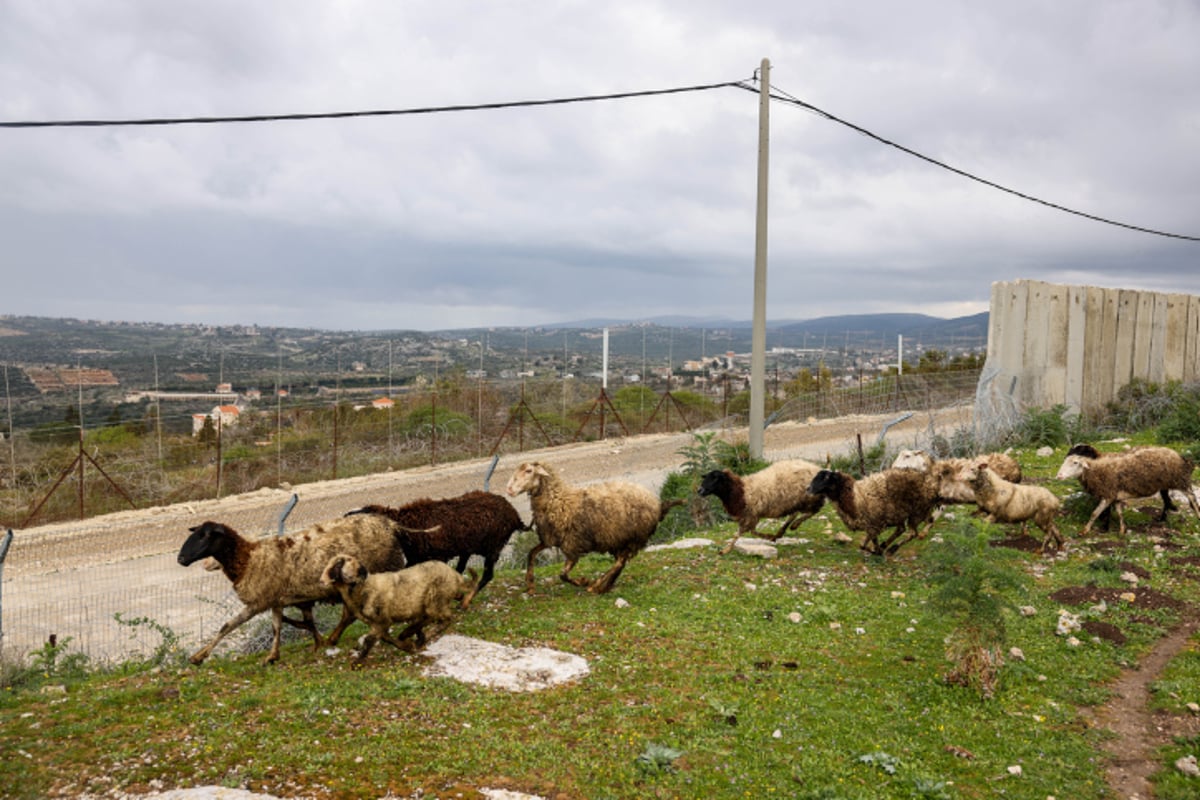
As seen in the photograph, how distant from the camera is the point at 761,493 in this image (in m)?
11.4

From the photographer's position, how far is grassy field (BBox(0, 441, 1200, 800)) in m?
5.11

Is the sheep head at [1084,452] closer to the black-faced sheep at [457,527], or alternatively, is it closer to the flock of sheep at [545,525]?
the flock of sheep at [545,525]

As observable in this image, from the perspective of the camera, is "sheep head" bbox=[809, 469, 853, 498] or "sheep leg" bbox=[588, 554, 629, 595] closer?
"sheep leg" bbox=[588, 554, 629, 595]

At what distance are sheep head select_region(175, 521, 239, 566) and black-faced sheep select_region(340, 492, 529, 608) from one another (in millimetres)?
1505

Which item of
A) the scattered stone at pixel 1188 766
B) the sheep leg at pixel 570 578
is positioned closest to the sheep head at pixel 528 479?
the sheep leg at pixel 570 578

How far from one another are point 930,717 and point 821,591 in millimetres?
3264

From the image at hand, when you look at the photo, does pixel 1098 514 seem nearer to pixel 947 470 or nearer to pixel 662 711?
pixel 947 470

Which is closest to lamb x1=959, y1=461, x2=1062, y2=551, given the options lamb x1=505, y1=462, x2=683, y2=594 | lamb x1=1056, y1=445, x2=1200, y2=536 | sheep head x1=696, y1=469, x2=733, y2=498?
lamb x1=1056, y1=445, x2=1200, y2=536

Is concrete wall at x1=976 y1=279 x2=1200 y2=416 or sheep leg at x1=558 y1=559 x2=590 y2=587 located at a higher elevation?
concrete wall at x1=976 y1=279 x2=1200 y2=416

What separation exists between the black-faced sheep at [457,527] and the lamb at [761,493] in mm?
3278

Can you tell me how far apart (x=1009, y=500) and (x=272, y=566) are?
9012mm

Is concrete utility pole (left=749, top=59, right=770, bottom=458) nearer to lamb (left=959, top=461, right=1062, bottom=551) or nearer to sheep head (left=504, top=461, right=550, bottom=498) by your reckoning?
lamb (left=959, top=461, right=1062, bottom=551)

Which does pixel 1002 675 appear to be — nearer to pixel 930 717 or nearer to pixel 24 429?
pixel 930 717

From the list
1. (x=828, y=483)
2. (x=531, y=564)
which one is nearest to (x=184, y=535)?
(x=531, y=564)
